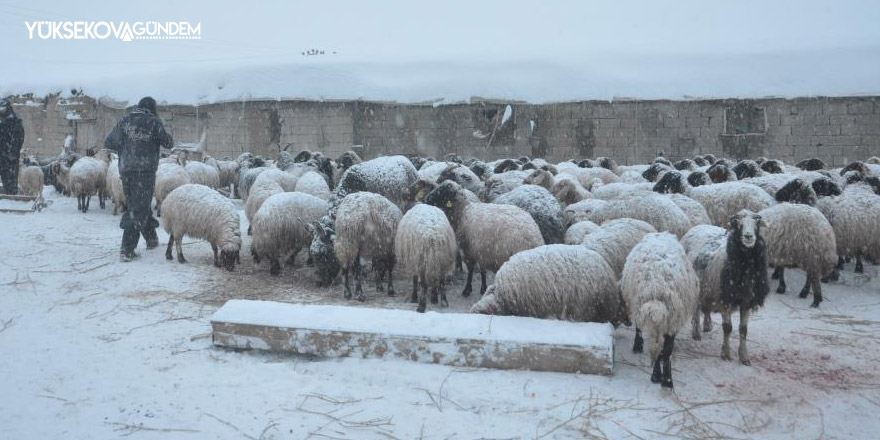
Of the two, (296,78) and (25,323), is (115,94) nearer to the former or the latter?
(296,78)

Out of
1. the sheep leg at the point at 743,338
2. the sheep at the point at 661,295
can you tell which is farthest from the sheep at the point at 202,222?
the sheep leg at the point at 743,338

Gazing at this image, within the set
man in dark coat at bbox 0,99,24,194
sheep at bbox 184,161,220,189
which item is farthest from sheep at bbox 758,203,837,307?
man in dark coat at bbox 0,99,24,194

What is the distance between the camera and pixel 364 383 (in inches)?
179

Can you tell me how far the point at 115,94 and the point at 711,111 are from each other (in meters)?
22.8

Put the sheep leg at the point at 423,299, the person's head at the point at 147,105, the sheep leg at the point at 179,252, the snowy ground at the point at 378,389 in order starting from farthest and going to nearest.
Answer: the person's head at the point at 147,105 → the sheep leg at the point at 179,252 → the sheep leg at the point at 423,299 → the snowy ground at the point at 378,389

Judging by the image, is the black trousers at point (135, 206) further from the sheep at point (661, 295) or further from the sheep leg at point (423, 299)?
the sheep at point (661, 295)

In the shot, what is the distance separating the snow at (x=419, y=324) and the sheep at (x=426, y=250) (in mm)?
1227

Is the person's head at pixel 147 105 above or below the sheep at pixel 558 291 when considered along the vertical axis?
above

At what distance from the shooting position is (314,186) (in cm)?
1035

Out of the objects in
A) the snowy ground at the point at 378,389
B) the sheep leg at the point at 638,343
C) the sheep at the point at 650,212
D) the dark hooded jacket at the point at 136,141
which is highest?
the dark hooded jacket at the point at 136,141

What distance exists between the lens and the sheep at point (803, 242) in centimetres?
670

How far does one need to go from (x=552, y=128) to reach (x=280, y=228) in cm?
1393

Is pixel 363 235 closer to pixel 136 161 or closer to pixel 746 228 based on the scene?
pixel 136 161

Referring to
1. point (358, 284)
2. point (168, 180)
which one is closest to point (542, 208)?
point (358, 284)
